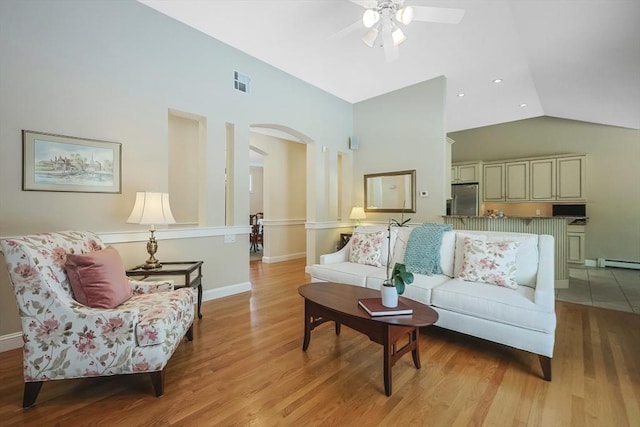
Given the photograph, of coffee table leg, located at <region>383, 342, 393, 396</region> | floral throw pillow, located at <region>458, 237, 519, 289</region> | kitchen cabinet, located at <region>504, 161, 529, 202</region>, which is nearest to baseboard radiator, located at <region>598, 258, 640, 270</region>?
kitchen cabinet, located at <region>504, 161, 529, 202</region>

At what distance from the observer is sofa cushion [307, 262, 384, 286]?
2955 millimetres

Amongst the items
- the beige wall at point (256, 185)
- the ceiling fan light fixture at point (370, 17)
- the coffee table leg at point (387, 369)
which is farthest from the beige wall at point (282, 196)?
the coffee table leg at point (387, 369)

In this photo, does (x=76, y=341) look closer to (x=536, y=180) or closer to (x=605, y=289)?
(x=605, y=289)

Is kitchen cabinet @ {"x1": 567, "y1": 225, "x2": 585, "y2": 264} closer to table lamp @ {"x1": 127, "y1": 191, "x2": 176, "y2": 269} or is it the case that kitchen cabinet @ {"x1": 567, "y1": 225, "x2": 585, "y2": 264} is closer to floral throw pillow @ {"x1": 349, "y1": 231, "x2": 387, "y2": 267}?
floral throw pillow @ {"x1": 349, "y1": 231, "x2": 387, "y2": 267}

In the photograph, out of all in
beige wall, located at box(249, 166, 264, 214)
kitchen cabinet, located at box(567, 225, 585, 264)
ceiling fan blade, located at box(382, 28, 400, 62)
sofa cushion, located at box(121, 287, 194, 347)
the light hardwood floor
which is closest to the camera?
the light hardwood floor

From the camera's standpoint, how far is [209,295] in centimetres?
353

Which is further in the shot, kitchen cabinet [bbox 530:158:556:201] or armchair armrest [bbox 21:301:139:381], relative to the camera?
kitchen cabinet [bbox 530:158:556:201]

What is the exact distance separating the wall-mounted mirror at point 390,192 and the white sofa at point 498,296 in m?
1.90

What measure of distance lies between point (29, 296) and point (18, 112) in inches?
68.6

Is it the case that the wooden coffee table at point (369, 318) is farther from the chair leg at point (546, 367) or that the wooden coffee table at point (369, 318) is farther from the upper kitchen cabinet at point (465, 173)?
the upper kitchen cabinet at point (465, 173)

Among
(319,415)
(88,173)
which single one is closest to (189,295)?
(319,415)

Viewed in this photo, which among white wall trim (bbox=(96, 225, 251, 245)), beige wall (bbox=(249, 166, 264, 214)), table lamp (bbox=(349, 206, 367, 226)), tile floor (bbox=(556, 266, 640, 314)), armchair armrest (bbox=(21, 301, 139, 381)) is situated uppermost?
beige wall (bbox=(249, 166, 264, 214))

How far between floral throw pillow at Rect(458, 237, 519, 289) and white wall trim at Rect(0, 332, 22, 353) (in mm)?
3887

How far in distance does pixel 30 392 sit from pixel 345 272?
247 centimetres
